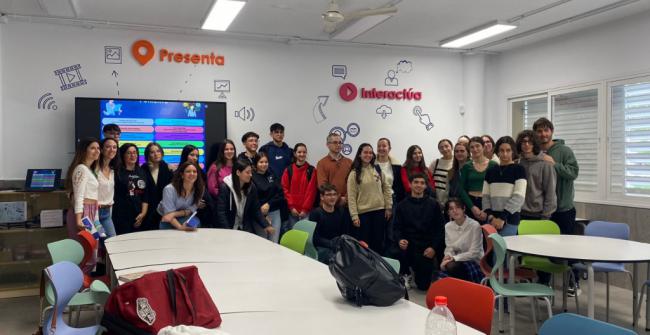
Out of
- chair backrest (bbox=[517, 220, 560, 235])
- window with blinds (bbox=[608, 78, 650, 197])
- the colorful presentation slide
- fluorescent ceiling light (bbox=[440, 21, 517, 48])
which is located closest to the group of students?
chair backrest (bbox=[517, 220, 560, 235])

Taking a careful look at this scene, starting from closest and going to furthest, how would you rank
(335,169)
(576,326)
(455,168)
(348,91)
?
1. (576,326)
2. (455,168)
3. (335,169)
4. (348,91)

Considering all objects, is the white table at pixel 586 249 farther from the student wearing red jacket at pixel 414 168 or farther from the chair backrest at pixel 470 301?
the student wearing red jacket at pixel 414 168

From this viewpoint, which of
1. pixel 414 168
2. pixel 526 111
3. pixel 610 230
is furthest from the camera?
pixel 526 111

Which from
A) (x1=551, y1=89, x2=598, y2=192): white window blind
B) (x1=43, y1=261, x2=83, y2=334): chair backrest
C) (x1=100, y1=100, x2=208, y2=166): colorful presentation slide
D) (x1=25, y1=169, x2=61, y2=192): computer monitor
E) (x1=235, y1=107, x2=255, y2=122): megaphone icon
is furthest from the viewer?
(x1=235, y1=107, x2=255, y2=122): megaphone icon

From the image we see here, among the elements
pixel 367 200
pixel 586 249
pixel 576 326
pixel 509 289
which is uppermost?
pixel 367 200

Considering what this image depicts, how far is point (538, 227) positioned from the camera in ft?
15.3

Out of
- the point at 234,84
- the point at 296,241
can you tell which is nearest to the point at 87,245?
the point at 296,241

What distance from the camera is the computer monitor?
554 centimetres

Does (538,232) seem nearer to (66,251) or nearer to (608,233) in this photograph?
(608,233)

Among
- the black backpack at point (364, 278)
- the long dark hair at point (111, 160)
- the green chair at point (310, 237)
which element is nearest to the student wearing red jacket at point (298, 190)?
the green chair at point (310, 237)

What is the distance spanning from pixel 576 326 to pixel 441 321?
0.47 m

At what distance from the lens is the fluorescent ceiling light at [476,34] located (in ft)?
20.4

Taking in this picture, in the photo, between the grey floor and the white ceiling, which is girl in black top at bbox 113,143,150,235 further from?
the white ceiling

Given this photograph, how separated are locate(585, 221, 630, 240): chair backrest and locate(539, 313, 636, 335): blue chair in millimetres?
3330
